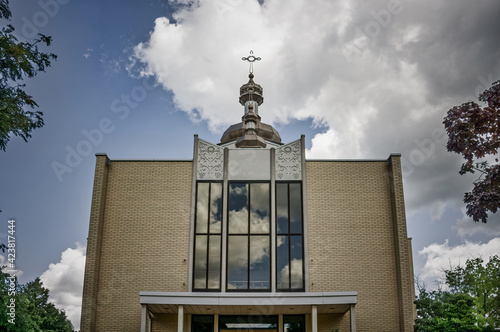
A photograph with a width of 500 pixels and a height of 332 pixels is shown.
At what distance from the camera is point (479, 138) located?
424 inches

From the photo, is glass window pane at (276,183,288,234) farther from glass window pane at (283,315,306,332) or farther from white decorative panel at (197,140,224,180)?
glass window pane at (283,315,306,332)

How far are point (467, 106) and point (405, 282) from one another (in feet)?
30.7

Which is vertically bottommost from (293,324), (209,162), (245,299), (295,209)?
(293,324)

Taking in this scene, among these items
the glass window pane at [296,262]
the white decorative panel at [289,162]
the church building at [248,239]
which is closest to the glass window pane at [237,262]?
the church building at [248,239]

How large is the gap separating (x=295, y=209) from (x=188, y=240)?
453 cm

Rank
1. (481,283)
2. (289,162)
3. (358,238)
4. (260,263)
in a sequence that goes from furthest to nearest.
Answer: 1. (481,283)
2. (289,162)
3. (358,238)
4. (260,263)

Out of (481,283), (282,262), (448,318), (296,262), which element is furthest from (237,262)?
(481,283)

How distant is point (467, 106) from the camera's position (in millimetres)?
10656

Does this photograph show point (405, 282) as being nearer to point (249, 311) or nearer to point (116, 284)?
point (249, 311)

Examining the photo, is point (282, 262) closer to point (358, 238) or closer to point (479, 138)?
point (358, 238)

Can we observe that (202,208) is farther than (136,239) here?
Yes

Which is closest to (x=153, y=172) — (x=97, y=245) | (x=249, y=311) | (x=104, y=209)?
(x=104, y=209)

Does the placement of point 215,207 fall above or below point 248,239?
above

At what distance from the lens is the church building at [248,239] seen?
701 inches
